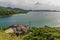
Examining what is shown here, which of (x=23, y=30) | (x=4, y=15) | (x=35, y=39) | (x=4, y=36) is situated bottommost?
(x=4, y=15)

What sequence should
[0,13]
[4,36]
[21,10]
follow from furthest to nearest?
[21,10]
[0,13]
[4,36]

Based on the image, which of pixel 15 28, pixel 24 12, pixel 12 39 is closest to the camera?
pixel 12 39

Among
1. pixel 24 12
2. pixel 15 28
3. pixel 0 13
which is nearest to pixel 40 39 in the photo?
pixel 15 28

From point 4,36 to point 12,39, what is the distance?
51 cm

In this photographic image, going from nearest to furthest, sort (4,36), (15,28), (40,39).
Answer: (4,36), (40,39), (15,28)

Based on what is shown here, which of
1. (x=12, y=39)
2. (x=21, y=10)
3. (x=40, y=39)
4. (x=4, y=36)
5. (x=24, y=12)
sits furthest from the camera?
(x=24, y=12)

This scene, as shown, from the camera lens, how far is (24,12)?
129375mm

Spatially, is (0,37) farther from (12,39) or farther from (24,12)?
(24,12)

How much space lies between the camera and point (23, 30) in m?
22.1

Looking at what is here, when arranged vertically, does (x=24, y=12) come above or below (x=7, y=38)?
below

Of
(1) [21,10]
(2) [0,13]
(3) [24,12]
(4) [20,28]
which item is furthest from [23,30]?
(3) [24,12]

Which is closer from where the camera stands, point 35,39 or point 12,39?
point 12,39

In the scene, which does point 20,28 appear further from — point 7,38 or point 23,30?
point 7,38

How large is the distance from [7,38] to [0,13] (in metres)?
72.2
